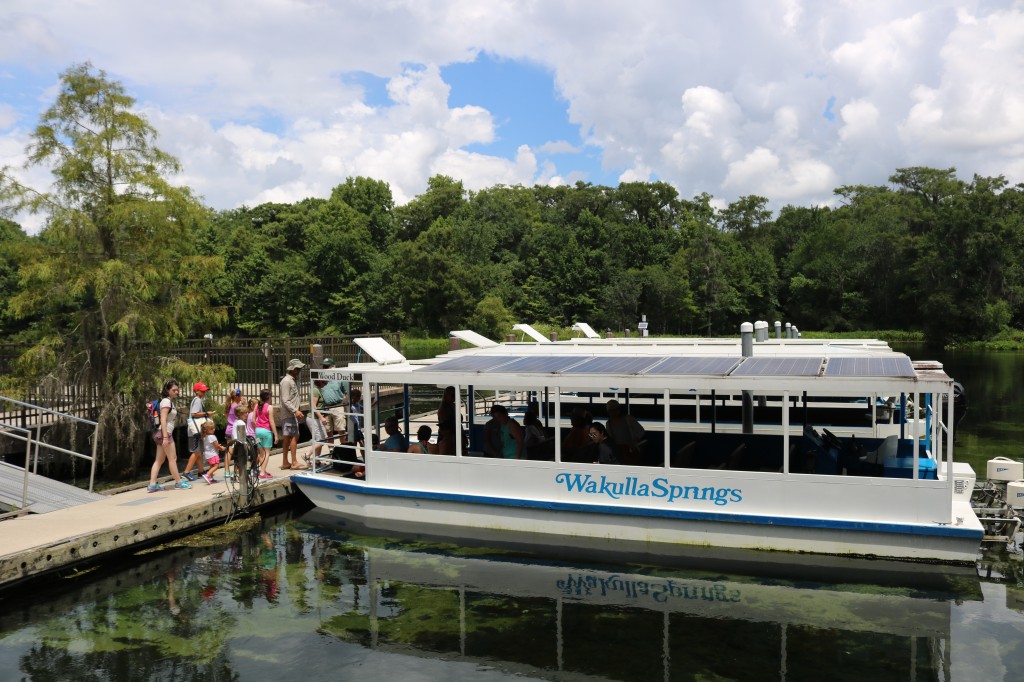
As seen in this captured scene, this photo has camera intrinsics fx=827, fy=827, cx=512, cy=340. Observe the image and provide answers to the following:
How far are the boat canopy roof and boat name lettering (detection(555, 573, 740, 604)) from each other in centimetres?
260

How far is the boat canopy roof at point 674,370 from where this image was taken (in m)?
10.8

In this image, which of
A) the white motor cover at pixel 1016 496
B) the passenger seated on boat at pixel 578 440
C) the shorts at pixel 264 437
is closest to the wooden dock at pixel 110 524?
the shorts at pixel 264 437

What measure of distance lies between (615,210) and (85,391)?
223ft

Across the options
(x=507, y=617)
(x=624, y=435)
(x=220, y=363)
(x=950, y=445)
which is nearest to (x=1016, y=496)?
(x=950, y=445)

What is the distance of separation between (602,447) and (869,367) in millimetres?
3897

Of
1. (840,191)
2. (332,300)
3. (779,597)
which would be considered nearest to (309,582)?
(779,597)

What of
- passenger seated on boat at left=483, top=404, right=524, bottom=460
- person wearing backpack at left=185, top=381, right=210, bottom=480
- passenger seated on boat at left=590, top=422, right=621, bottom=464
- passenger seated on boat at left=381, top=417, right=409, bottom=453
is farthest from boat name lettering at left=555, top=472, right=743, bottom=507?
person wearing backpack at left=185, top=381, right=210, bottom=480

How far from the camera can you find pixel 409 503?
13.1 meters

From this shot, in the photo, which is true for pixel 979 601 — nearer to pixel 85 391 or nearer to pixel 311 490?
pixel 311 490

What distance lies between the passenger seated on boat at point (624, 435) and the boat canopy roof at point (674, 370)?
0.44 meters

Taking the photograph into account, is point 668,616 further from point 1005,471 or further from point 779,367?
point 1005,471

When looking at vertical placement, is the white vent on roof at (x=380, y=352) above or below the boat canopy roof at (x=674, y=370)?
above

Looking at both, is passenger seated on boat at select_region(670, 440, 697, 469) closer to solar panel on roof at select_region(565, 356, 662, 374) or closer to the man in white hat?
solar panel on roof at select_region(565, 356, 662, 374)

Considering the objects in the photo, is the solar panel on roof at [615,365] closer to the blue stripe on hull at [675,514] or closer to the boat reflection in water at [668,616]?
the blue stripe on hull at [675,514]
